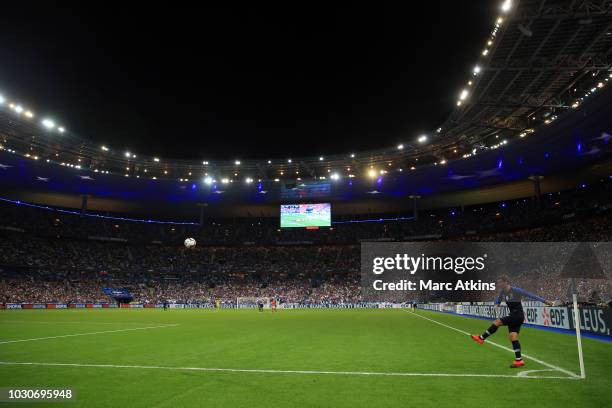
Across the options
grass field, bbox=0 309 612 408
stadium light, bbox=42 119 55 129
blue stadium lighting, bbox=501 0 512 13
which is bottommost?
grass field, bbox=0 309 612 408

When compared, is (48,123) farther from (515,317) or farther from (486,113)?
(515,317)

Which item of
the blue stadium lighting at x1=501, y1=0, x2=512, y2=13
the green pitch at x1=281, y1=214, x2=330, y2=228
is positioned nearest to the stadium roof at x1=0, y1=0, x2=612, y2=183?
the blue stadium lighting at x1=501, y1=0, x2=512, y2=13

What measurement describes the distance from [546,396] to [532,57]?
28420 mm

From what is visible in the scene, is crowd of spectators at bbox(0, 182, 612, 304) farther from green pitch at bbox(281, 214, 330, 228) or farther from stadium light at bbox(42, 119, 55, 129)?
stadium light at bbox(42, 119, 55, 129)

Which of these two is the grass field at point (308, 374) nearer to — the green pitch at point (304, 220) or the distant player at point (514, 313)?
the distant player at point (514, 313)

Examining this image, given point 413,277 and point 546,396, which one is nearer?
point 546,396

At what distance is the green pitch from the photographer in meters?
66.6

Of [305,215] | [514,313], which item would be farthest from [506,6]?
[305,215]

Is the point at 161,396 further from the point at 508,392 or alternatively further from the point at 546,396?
the point at 546,396

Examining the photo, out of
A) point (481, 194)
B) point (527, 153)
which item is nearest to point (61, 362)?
point (527, 153)

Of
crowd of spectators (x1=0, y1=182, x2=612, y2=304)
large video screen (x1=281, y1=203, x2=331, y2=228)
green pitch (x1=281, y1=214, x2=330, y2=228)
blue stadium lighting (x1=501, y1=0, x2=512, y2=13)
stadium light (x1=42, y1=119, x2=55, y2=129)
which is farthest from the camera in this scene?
green pitch (x1=281, y1=214, x2=330, y2=228)

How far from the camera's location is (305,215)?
222 ft

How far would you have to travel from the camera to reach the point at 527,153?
4753cm

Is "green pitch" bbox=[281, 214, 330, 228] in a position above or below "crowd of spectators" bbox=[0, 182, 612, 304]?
above
